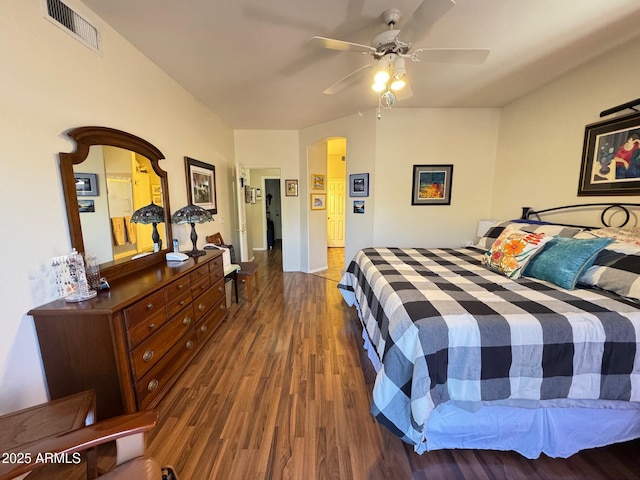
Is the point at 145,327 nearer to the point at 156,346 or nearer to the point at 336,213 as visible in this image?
the point at 156,346

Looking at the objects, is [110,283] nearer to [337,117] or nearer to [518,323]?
[518,323]

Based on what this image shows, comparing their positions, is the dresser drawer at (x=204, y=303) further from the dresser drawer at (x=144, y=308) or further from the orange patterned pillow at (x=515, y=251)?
the orange patterned pillow at (x=515, y=251)

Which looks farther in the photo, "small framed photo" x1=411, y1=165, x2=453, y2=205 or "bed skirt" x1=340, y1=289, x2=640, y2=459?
"small framed photo" x1=411, y1=165, x2=453, y2=205

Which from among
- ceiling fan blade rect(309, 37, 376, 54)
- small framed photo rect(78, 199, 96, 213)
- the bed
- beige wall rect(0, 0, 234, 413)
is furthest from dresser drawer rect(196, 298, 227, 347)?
ceiling fan blade rect(309, 37, 376, 54)

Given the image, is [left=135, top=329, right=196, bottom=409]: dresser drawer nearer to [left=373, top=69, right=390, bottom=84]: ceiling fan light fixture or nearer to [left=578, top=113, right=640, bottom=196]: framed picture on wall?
[left=373, top=69, right=390, bottom=84]: ceiling fan light fixture

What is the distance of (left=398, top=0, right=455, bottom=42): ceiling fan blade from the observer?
1290 mm

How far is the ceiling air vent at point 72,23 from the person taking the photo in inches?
56.3

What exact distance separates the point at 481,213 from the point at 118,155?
169 inches

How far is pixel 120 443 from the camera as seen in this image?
916 mm

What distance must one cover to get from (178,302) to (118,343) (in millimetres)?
607

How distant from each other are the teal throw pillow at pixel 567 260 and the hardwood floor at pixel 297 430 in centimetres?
97

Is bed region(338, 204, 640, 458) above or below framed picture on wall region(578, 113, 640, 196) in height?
below

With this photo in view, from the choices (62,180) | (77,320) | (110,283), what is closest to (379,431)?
(77,320)

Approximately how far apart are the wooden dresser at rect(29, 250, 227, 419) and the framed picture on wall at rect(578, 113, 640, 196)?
12.0ft
